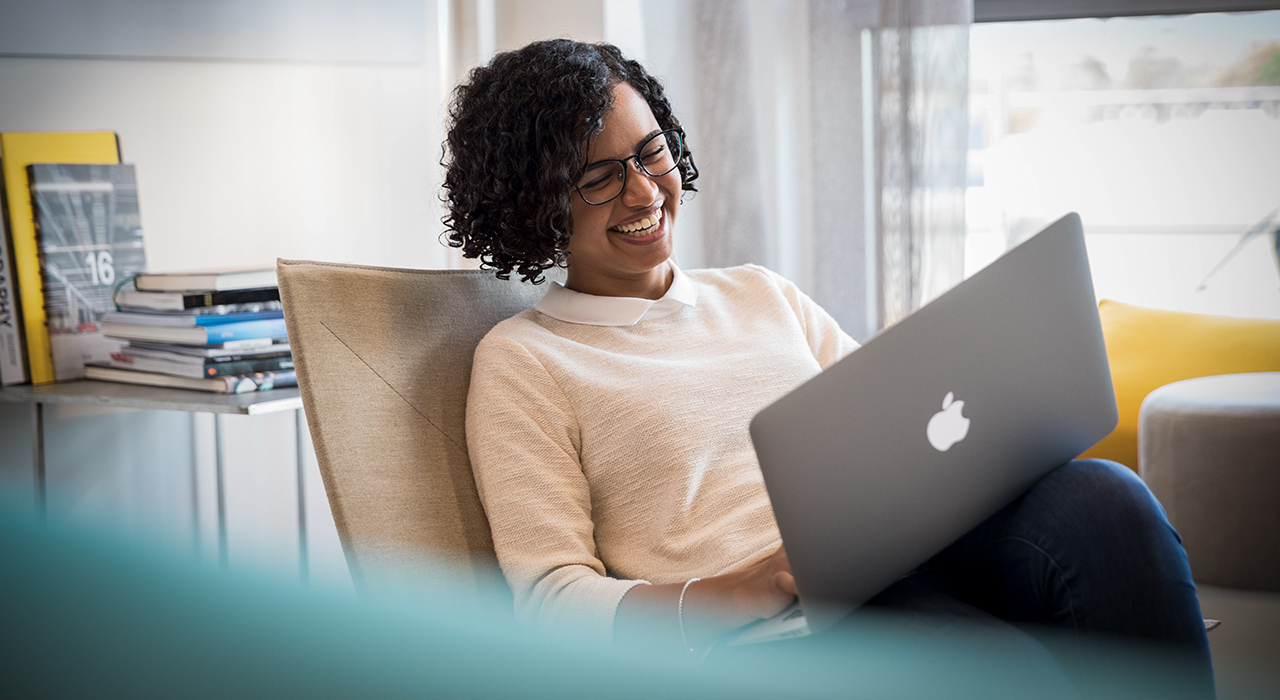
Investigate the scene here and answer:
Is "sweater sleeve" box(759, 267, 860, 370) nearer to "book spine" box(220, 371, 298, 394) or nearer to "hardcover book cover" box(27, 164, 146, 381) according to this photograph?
"book spine" box(220, 371, 298, 394)

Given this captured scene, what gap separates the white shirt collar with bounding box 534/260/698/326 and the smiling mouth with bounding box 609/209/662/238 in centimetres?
8

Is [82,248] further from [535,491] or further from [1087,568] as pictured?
[1087,568]

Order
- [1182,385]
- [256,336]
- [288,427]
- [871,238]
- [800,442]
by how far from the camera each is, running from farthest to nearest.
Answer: [871,238] < [288,427] < [256,336] < [1182,385] < [800,442]

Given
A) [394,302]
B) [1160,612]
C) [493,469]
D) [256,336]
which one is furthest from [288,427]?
[1160,612]

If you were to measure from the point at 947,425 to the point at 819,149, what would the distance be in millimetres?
1620

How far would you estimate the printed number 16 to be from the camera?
154 centimetres

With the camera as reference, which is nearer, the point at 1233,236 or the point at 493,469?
the point at 493,469

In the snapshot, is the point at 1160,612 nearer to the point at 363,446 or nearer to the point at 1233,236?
the point at 363,446

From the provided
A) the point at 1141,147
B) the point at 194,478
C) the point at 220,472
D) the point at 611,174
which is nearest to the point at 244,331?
the point at 220,472

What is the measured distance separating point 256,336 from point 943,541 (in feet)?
3.96

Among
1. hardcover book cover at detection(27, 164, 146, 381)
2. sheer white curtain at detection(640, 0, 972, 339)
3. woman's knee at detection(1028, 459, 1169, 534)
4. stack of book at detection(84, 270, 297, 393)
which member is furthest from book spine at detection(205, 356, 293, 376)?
woman's knee at detection(1028, 459, 1169, 534)

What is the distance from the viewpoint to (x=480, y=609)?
201mm

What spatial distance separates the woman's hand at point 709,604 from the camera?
2.53ft

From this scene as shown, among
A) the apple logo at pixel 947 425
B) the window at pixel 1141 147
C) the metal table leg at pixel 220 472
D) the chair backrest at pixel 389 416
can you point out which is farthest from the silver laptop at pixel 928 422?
the window at pixel 1141 147
